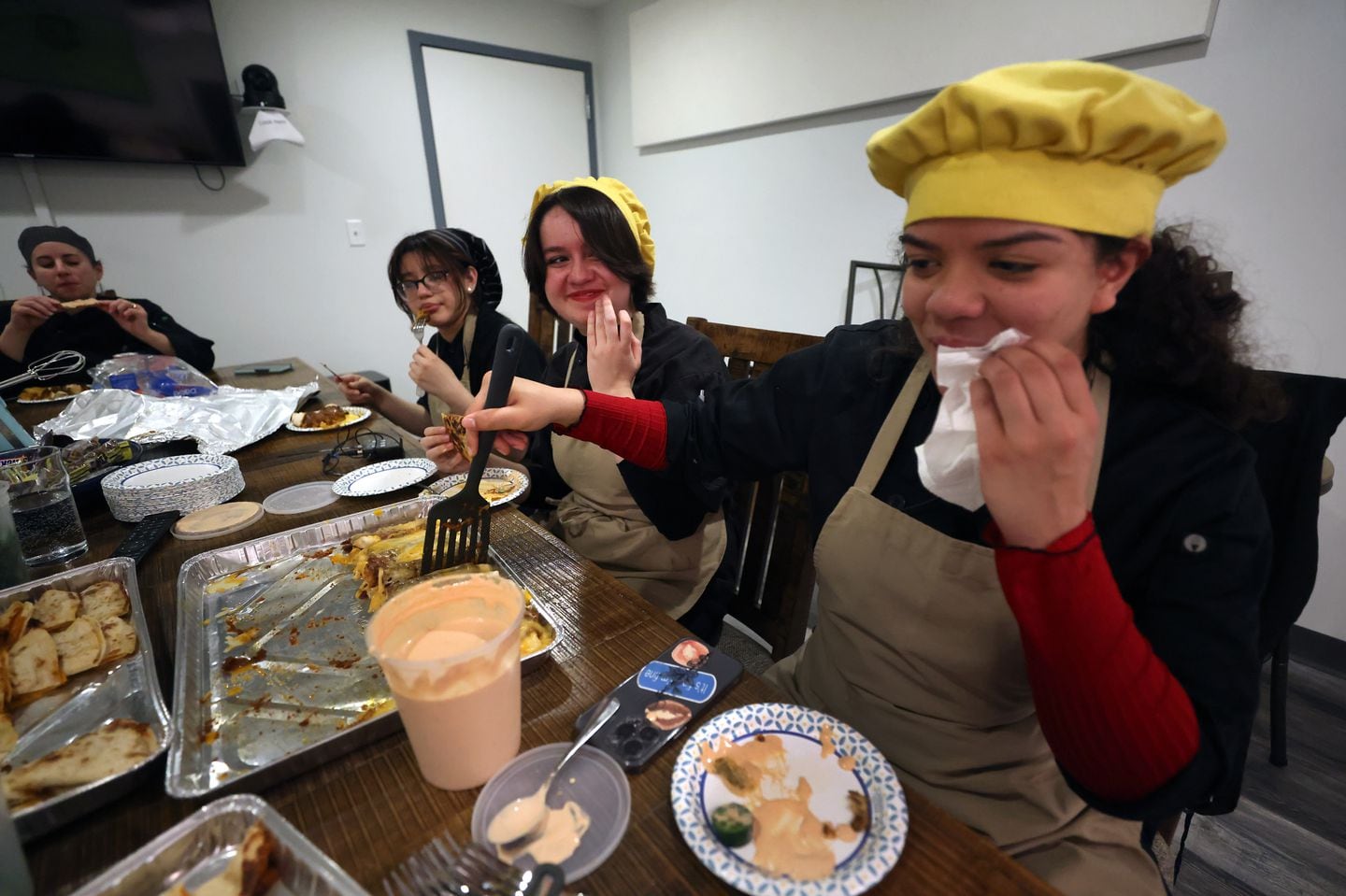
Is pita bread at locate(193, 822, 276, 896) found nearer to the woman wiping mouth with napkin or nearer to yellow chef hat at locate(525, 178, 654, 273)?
the woman wiping mouth with napkin

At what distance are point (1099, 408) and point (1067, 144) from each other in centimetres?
34

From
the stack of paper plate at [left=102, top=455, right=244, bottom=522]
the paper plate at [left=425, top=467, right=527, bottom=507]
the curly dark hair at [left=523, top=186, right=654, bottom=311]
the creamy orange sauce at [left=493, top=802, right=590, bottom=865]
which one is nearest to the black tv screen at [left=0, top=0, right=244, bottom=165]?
the stack of paper plate at [left=102, top=455, right=244, bottom=522]

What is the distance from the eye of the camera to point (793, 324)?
3.44 m

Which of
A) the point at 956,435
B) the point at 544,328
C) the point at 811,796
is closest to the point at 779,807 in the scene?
the point at 811,796

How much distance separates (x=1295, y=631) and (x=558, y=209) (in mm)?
2823

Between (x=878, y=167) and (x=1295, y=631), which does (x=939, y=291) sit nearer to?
(x=878, y=167)

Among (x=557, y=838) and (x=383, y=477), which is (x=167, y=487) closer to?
(x=383, y=477)

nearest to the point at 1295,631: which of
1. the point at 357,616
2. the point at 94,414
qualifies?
the point at 357,616

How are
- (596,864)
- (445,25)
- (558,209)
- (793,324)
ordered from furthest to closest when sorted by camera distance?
(445,25), (793,324), (558,209), (596,864)

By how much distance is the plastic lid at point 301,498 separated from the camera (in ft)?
4.13

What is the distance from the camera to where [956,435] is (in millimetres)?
699

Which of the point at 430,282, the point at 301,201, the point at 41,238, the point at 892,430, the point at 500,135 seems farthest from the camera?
the point at 500,135

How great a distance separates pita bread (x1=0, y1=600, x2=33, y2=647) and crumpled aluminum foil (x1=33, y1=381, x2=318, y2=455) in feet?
2.72

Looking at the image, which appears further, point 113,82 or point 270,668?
point 113,82
